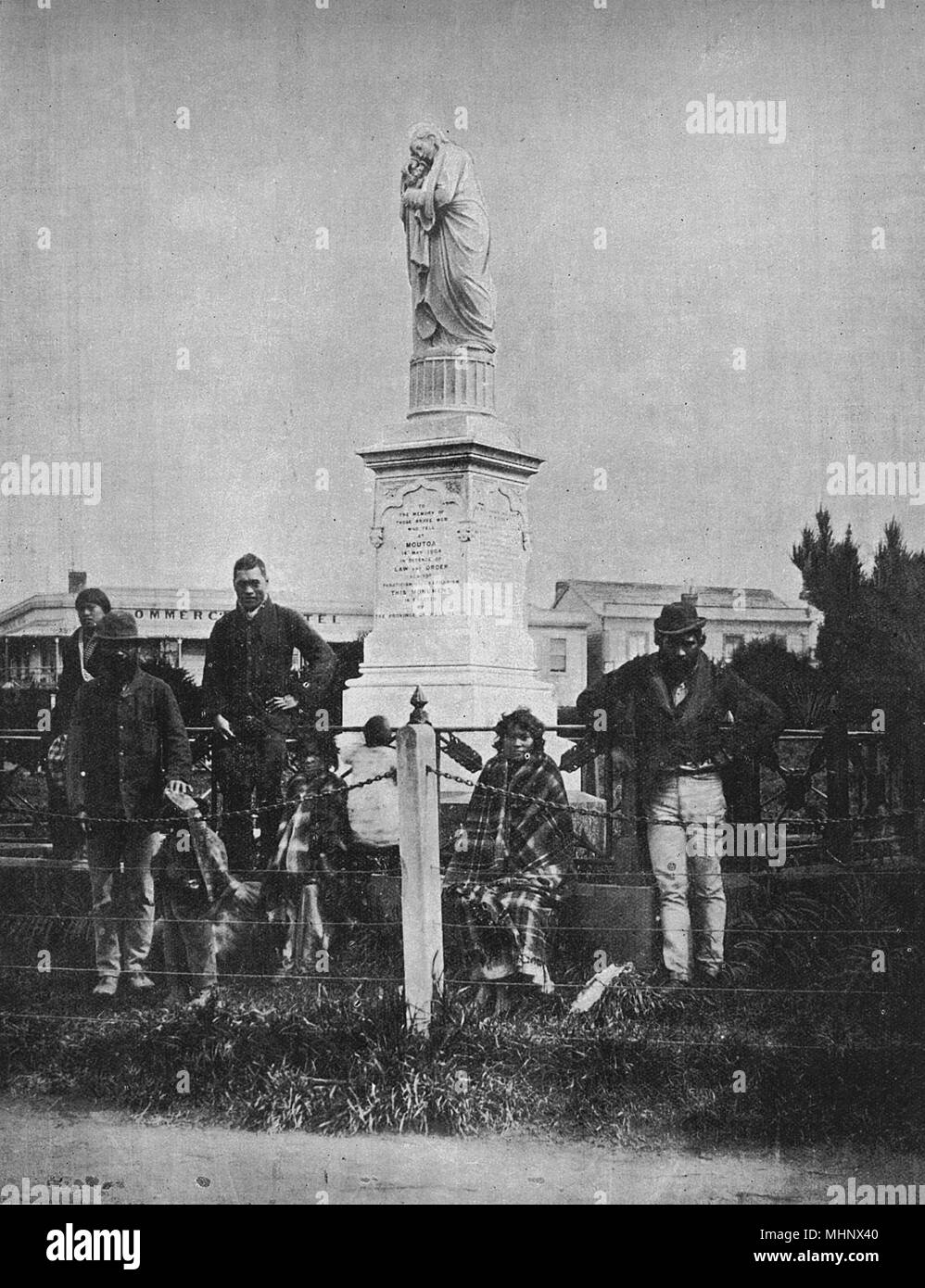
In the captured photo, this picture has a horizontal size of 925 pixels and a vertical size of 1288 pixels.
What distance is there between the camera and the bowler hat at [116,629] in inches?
322

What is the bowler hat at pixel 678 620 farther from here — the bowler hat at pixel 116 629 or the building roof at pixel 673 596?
the bowler hat at pixel 116 629

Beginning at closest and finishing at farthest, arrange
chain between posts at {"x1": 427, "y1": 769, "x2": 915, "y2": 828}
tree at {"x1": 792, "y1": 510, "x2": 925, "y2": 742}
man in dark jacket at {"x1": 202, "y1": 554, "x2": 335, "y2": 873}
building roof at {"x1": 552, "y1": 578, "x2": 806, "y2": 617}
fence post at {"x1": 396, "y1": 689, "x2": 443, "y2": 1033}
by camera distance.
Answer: fence post at {"x1": 396, "y1": 689, "x2": 443, "y2": 1033} → chain between posts at {"x1": 427, "y1": 769, "x2": 915, "y2": 828} → tree at {"x1": 792, "y1": 510, "x2": 925, "y2": 742} → building roof at {"x1": 552, "y1": 578, "x2": 806, "y2": 617} → man in dark jacket at {"x1": 202, "y1": 554, "x2": 335, "y2": 873}

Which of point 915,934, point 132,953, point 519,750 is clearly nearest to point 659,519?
point 519,750

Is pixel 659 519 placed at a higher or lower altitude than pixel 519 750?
higher

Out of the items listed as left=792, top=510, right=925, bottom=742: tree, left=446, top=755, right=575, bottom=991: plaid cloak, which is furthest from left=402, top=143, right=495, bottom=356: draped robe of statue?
left=446, top=755, right=575, bottom=991: plaid cloak

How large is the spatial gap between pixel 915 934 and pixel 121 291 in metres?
5.67

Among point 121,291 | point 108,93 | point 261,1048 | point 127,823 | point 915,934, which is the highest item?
point 108,93

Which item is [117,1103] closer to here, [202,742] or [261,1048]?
[261,1048]

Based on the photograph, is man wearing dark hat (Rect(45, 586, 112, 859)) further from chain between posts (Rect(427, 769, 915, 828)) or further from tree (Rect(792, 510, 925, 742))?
tree (Rect(792, 510, 925, 742))

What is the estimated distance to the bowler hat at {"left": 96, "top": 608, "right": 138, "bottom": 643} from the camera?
818 cm

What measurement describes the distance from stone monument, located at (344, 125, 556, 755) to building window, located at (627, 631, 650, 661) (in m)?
0.74

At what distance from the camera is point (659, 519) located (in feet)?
27.5

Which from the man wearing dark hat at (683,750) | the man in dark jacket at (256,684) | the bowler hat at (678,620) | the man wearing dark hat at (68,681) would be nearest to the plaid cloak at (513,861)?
the man wearing dark hat at (683,750)

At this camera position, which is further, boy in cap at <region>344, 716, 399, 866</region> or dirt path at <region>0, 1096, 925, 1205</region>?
boy in cap at <region>344, 716, 399, 866</region>
